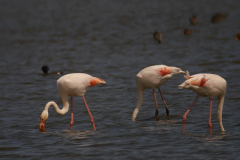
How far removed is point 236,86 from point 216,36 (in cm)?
900

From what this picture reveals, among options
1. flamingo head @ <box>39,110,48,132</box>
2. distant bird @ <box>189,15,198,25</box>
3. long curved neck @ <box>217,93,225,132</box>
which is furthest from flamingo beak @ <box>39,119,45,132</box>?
distant bird @ <box>189,15,198,25</box>

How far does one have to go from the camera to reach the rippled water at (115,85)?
25.0ft

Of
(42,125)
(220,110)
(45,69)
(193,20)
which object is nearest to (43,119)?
(42,125)

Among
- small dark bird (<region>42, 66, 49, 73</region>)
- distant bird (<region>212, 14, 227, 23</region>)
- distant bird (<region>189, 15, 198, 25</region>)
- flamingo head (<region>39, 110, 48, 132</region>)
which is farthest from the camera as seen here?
distant bird (<region>189, 15, 198, 25</region>)

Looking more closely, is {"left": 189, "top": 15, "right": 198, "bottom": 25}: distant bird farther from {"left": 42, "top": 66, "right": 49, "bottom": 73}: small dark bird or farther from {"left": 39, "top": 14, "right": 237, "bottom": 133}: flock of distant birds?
{"left": 39, "top": 14, "right": 237, "bottom": 133}: flock of distant birds

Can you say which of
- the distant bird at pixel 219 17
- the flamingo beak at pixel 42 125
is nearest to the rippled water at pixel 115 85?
the flamingo beak at pixel 42 125

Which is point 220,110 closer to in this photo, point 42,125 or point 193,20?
point 42,125

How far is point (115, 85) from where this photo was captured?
12539mm

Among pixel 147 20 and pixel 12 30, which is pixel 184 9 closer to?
pixel 147 20

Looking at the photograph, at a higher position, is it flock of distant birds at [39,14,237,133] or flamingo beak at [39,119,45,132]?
flock of distant birds at [39,14,237,133]

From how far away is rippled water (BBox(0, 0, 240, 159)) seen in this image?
763cm

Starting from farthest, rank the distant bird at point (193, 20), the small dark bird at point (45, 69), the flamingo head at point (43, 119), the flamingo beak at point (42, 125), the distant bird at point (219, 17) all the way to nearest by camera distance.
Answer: the distant bird at point (193, 20) → the distant bird at point (219, 17) → the small dark bird at point (45, 69) → the flamingo beak at point (42, 125) → the flamingo head at point (43, 119)

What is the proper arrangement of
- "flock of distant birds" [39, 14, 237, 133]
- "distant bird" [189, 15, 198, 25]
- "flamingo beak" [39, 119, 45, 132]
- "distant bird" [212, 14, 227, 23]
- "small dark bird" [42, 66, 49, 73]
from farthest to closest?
"distant bird" [189, 15, 198, 25] → "distant bird" [212, 14, 227, 23] → "small dark bird" [42, 66, 49, 73] → "flamingo beak" [39, 119, 45, 132] → "flock of distant birds" [39, 14, 237, 133]

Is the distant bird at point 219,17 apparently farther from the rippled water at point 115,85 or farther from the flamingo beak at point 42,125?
the flamingo beak at point 42,125
